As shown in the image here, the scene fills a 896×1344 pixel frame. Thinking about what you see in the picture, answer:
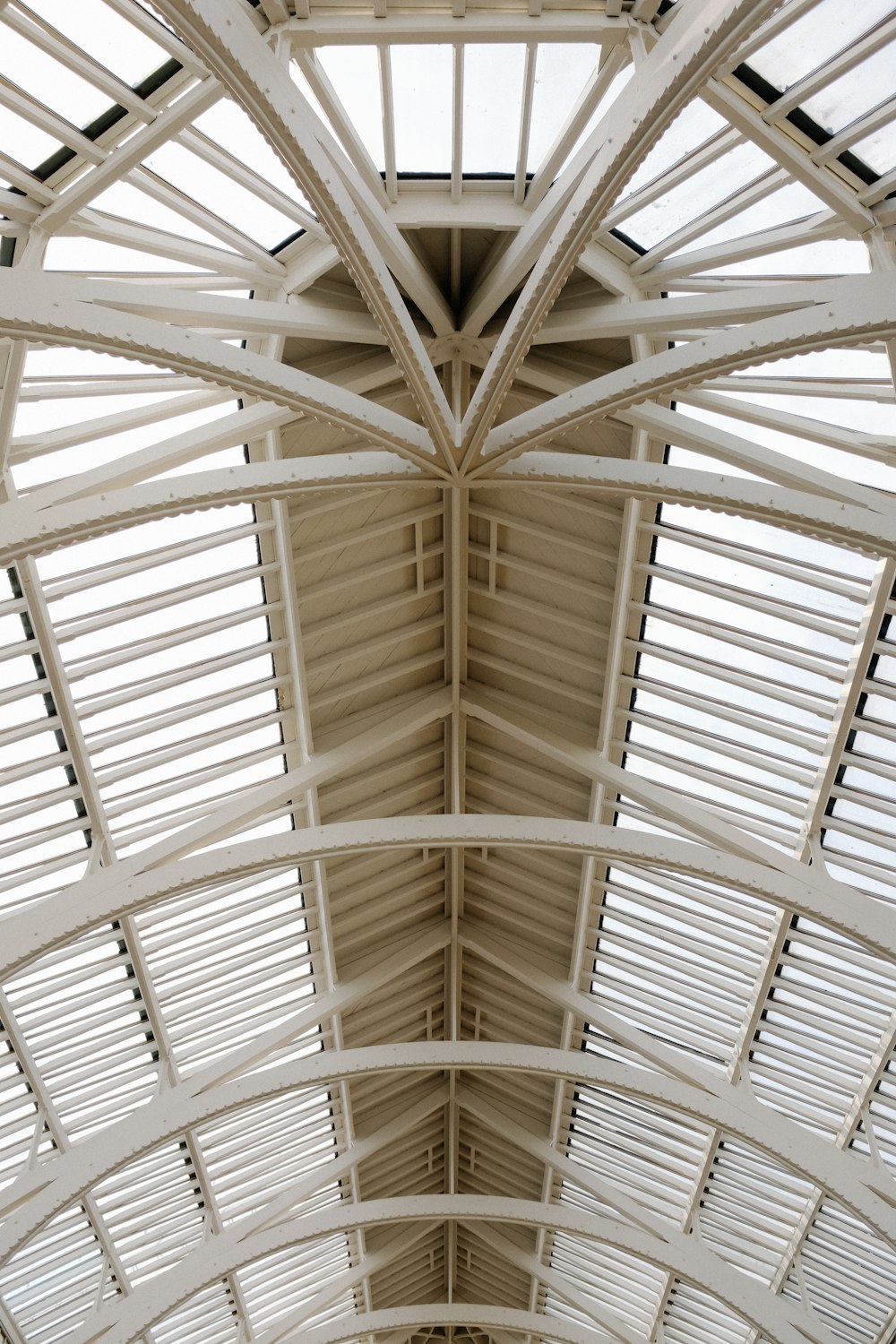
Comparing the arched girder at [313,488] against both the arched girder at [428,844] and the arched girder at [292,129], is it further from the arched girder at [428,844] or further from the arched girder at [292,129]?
the arched girder at [428,844]

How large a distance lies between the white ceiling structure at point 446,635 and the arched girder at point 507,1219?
0.12 metres

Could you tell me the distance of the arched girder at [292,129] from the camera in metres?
8.81

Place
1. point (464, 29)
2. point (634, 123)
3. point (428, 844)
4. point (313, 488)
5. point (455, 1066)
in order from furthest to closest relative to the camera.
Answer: point (455, 1066)
point (428, 844)
point (313, 488)
point (464, 29)
point (634, 123)

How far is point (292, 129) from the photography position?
9.57 meters

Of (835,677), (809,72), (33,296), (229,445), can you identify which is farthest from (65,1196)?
(809,72)

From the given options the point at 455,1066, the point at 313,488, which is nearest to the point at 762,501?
the point at 313,488

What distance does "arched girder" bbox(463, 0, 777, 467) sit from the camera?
8672 millimetres

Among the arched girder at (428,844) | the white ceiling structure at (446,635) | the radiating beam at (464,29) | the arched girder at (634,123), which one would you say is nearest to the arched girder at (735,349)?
the white ceiling structure at (446,635)

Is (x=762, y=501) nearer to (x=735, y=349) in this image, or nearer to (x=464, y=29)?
(x=735, y=349)

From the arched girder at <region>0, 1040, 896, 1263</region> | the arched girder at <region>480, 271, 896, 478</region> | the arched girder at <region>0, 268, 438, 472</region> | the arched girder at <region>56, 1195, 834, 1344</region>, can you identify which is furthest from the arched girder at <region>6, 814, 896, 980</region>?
Result: the arched girder at <region>56, 1195, 834, 1344</region>

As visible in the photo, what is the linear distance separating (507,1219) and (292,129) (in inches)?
1003

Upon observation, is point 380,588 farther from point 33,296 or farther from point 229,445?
point 33,296

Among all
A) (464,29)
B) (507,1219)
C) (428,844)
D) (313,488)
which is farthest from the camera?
(507,1219)

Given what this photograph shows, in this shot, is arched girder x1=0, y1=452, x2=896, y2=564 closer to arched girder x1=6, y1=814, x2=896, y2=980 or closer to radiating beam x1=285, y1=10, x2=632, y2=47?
radiating beam x1=285, y1=10, x2=632, y2=47
